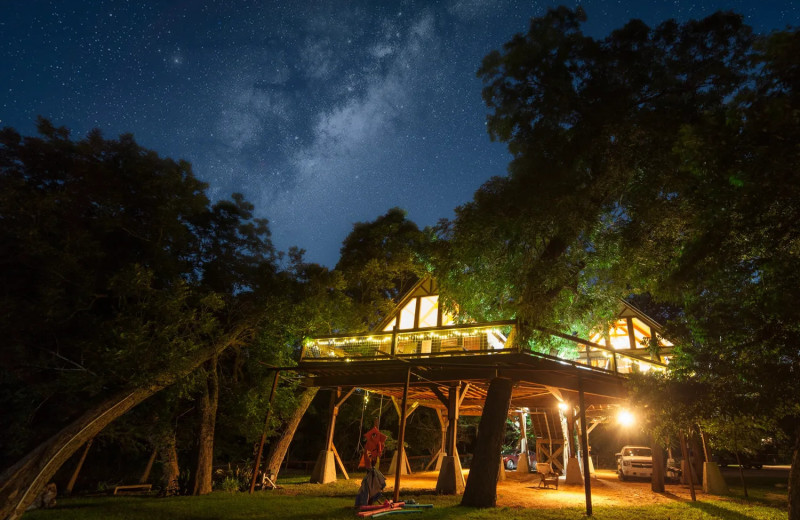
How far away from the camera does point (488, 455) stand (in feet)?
37.9

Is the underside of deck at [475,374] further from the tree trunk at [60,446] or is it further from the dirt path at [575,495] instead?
the tree trunk at [60,446]

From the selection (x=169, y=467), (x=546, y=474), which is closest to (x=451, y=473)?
(x=546, y=474)

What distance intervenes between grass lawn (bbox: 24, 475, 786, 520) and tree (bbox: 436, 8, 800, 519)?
3.62 m

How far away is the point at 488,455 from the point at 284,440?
10460 mm

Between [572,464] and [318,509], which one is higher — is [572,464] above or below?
above

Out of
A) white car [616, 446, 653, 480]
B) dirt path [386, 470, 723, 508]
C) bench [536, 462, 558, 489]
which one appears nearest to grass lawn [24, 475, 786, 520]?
dirt path [386, 470, 723, 508]

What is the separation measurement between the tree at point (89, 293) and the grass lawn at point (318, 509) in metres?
2.12

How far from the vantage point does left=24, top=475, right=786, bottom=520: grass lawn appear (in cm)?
1032

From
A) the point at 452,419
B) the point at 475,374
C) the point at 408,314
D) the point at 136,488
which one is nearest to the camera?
the point at 475,374

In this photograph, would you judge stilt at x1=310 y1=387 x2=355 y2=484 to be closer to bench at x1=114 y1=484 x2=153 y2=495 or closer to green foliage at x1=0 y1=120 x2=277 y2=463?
→ green foliage at x1=0 y1=120 x2=277 y2=463

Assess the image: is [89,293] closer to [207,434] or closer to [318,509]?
[207,434]

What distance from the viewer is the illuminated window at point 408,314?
20191 mm

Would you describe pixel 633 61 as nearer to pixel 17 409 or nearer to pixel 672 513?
pixel 672 513

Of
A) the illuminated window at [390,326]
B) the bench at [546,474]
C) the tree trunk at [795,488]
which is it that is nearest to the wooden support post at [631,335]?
the bench at [546,474]
